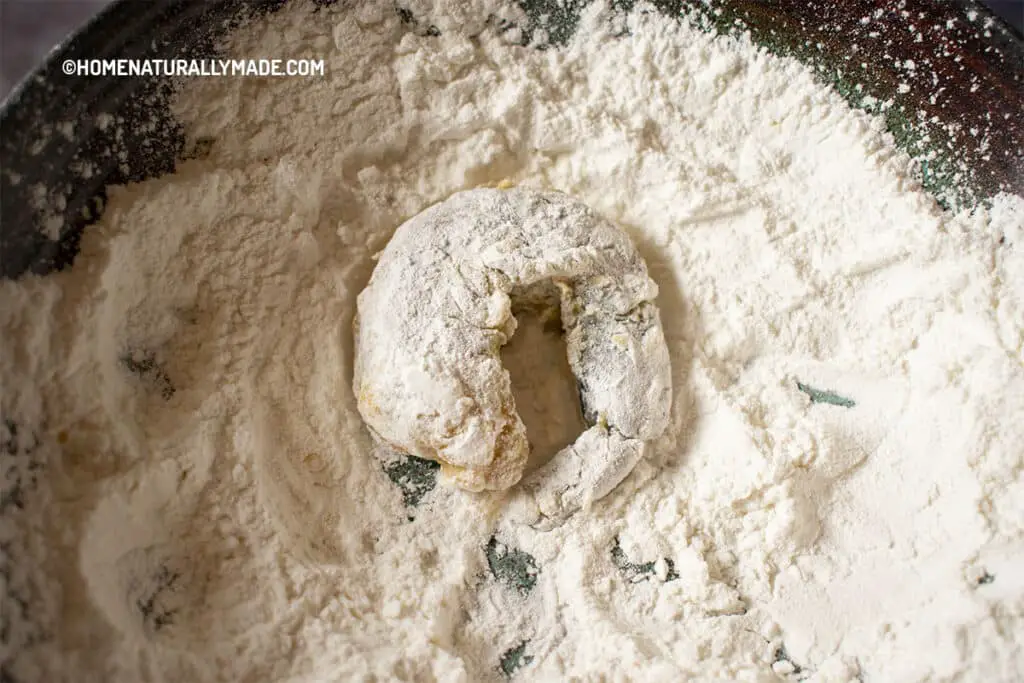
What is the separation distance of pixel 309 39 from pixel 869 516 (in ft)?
3.28

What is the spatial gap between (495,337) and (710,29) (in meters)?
0.57

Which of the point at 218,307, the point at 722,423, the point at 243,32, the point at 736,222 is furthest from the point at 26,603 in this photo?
the point at 736,222

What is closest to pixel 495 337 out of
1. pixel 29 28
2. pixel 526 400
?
pixel 526 400

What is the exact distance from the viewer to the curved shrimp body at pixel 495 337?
3.38ft

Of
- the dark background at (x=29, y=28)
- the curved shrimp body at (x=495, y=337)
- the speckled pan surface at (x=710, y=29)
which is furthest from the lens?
the dark background at (x=29, y=28)

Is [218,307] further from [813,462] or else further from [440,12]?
[813,462]

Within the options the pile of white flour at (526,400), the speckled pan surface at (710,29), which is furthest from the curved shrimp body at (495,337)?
the speckled pan surface at (710,29)

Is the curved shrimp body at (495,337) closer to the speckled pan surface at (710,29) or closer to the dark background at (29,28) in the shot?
the speckled pan surface at (710,29)

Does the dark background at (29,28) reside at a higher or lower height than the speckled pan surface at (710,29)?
higher

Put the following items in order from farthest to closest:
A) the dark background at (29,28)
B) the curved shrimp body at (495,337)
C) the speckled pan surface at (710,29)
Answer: the dark background at (29,28)
the curved shrimp body at (495,337)
the speckled pan surface at (710,29)

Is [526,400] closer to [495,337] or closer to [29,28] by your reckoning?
[495,337]

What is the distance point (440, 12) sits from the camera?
1158 millimetres

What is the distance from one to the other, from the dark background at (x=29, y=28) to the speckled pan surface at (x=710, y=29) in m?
0.19

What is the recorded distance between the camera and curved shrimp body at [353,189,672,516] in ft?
3.38
